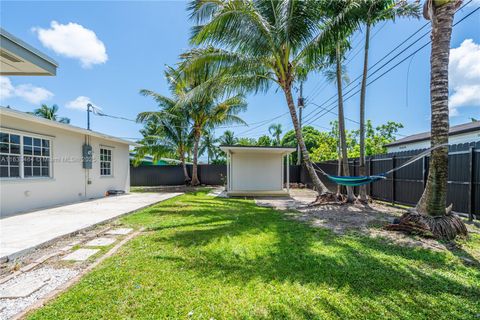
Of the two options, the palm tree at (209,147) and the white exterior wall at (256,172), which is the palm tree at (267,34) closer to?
the white exterior wall at (256,172)

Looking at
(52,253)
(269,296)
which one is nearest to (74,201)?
(52,253)

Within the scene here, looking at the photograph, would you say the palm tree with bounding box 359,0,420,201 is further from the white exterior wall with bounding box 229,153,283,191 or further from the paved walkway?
the paved walkway

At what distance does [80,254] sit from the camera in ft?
12.1

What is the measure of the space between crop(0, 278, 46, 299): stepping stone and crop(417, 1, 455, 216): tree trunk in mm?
6082

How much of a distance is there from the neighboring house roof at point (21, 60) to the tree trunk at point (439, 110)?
7.27 metres

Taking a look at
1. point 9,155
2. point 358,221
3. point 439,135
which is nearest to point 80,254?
point 9,155

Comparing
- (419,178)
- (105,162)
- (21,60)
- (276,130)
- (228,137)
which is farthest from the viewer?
(276,130)

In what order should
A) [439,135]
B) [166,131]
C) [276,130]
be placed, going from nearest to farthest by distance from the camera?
1. [439,135]
2. [166,131]
3. [276,130]

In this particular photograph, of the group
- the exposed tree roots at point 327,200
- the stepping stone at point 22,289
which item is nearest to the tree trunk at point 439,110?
the exposed tree roots at point 327,200

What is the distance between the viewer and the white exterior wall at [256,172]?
12.9 m

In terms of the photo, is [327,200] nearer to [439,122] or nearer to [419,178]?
[419,178]

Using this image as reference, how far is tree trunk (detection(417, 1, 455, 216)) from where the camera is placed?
14.4ft

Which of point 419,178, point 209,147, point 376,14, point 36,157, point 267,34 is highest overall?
point 376,14

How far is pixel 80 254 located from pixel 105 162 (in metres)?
8.28
